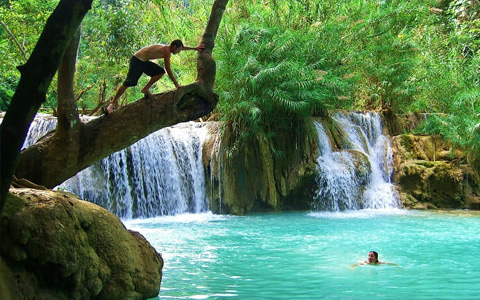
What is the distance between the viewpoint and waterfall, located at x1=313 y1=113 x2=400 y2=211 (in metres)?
13.3

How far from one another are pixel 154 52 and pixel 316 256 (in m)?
3.49

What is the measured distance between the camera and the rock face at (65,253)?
11.7 feet

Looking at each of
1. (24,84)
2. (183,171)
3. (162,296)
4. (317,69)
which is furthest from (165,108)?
(317,69)

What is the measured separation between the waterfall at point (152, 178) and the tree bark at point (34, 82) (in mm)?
9137

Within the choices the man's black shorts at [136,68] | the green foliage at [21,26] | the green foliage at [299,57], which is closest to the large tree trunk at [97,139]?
the man's black shorts at [136,68]

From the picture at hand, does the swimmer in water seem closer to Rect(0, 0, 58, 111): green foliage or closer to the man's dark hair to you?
the man's dark hair

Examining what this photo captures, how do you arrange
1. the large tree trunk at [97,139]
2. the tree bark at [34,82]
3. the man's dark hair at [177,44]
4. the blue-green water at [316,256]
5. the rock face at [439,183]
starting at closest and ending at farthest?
1. the tree bark at [34,82]
2. the large tree trunk at [97,139]
3. the blue-green water at [316,256]
4. the man's dark hair at [177,44]
5. the rock face at [439,183]

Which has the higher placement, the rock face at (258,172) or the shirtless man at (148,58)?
the shirtless man at (148,58)

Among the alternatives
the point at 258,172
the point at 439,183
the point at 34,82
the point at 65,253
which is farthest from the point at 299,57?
the point at 34,82

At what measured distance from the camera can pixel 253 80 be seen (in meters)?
12.1

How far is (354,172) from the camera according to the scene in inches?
536

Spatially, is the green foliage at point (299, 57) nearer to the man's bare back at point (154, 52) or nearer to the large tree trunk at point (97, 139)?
the man's bare back at point (154, 52)

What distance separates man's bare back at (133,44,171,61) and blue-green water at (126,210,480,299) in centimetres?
247

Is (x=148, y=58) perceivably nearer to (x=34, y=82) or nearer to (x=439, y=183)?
(x=34, y=82)
